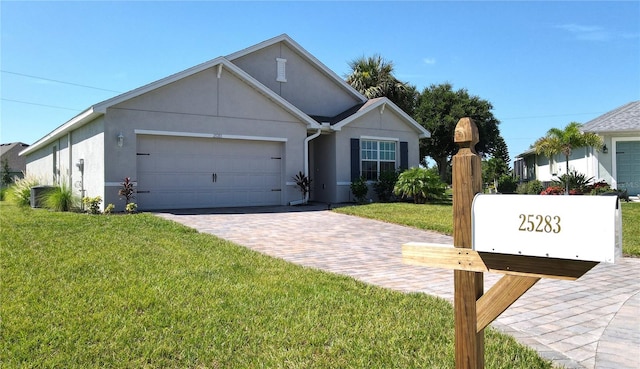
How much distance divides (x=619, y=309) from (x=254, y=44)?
52.0ft

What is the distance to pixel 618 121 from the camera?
66.0 feet

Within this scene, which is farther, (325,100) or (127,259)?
(325,100)

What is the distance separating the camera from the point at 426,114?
33531mm

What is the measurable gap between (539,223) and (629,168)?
73.6 feet

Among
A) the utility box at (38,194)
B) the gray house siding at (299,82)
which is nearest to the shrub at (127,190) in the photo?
the utility box at (38,194)

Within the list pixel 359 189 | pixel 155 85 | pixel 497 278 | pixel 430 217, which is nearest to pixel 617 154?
pixel 359 189

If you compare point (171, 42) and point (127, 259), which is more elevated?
point (171, 42)

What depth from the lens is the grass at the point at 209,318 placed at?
311 centimetres

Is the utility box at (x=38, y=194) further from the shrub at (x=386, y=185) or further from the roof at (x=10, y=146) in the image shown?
the roof at (x=10, y=146)

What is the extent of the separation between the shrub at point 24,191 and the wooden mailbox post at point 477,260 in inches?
741

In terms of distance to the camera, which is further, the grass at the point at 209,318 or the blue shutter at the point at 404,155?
the blue shutter at the point at 404,155

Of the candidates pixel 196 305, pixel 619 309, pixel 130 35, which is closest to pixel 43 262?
pixel 196 305

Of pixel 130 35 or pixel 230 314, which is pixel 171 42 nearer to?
pixel 130 35

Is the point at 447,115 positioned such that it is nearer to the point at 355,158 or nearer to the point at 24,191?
the point at 355,158
